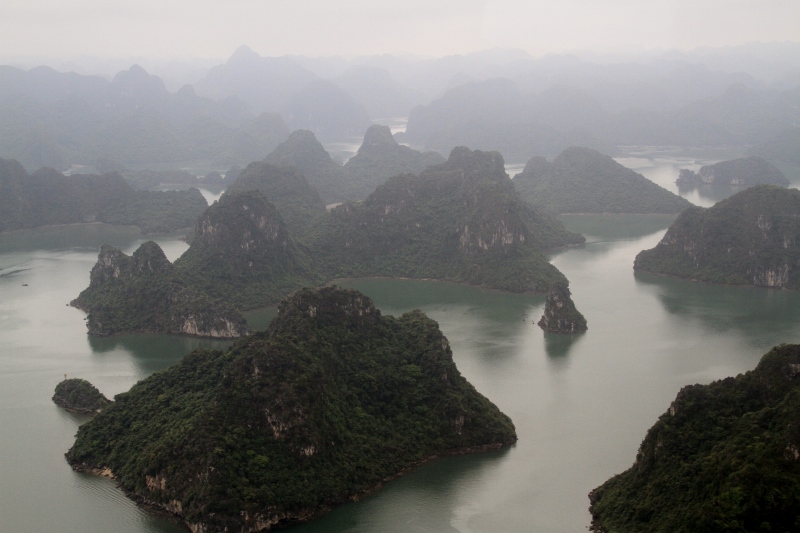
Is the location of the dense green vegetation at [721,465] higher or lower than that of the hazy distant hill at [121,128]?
higher

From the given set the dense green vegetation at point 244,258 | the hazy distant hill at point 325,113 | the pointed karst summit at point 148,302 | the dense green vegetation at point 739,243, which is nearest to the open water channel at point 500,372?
the pointed karst summit at point 148,302

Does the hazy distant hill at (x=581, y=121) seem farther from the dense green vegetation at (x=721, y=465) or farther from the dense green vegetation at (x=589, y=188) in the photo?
the dense green vegetation at (x=721, y=465)

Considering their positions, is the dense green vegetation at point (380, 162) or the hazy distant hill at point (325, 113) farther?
the hazy distant hill at point (325, 113)

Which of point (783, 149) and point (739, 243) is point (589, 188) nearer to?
point (739, 243)

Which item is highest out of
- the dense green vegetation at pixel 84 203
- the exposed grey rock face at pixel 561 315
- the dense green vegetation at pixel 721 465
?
the dense green vegetation at pixel 721 465

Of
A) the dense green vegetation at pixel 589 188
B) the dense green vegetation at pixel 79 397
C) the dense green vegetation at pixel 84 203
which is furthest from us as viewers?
the dense green vegetation at pixel 589 188

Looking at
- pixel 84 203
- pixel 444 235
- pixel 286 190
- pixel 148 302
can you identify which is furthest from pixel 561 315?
pixel 84 203

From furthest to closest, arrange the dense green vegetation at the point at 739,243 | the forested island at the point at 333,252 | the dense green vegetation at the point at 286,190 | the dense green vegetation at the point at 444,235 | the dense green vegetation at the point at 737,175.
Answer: the dense green vegetation at the point at 737,175, the dense green vegetation at the point at 286,190, the dense green vegetation at the point at 444,235, the dense green vegetation at the point at 739,243, the forested island at the point at 333,252
